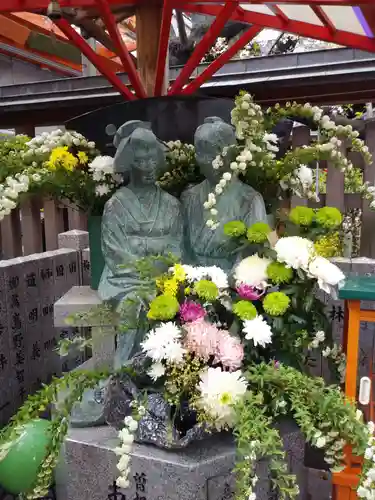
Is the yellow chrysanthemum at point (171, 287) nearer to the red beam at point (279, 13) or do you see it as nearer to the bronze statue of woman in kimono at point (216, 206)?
the bronze statue of woman in kimono at point (216, 206)

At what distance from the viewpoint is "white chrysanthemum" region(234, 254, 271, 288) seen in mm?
1671

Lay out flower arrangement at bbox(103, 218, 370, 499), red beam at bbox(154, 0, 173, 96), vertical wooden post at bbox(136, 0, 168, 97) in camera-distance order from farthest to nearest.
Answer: vertical wooden post at bbox(136, 0, 168, 97), red beam at bbox(154, 0, 173, 96), flower arrangement at bbox(103, 218, 370, 499)

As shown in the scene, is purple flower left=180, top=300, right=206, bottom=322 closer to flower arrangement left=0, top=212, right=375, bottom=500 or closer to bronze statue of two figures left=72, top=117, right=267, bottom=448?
flower arrangement left=0, top=212, right=375, bottom=500

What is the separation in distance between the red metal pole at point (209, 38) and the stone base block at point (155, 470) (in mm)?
2559

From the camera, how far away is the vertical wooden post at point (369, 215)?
291 cm

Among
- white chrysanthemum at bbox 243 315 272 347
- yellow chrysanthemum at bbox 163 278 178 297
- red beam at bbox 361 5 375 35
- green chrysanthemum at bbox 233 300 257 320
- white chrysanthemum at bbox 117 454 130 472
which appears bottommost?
white chrysanthemum at bbox 117 454 130 472

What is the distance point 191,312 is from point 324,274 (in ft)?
1.61

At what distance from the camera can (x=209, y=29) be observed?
3393 millimetres

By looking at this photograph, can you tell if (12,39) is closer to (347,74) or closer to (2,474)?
(347,74)

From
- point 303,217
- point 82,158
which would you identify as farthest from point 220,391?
point 82,158

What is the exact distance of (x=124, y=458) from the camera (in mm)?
1330

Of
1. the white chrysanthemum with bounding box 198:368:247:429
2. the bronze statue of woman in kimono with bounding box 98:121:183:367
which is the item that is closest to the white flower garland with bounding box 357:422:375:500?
the white chrysanthemum with bounding box 198:368:247:429

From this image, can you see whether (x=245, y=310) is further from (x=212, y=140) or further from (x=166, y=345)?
(x=212, y=140)

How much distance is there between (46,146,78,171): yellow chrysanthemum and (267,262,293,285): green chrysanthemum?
3.89ft
